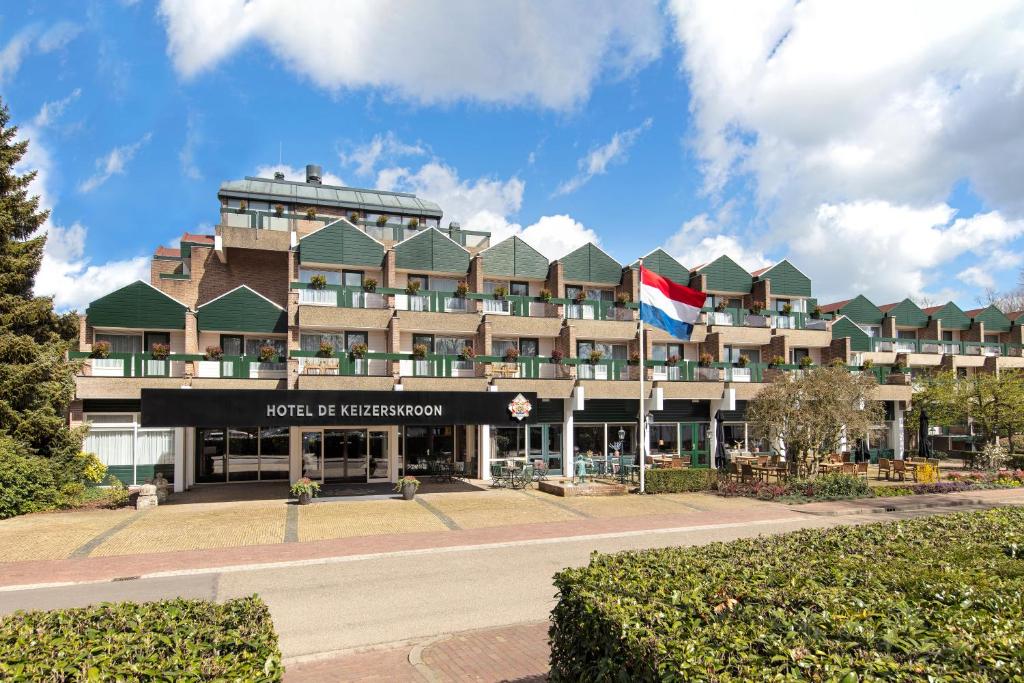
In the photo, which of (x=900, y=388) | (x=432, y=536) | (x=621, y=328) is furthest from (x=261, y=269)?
(x=900, y=388)

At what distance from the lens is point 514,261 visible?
31.3 metres

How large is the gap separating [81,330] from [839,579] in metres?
27.7

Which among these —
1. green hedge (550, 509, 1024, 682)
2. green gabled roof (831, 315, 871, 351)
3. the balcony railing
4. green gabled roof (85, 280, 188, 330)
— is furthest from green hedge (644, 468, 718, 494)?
green gabled roof (85, 280, 188, 330)

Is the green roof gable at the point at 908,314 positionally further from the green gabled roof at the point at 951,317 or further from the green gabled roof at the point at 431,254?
the green gabled roof at the point at 431,254

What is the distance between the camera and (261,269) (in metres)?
31.6

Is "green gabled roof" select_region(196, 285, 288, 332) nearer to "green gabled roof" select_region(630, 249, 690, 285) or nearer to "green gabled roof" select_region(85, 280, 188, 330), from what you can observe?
"green gabled roof" select_region(85, 280, 188, 330)

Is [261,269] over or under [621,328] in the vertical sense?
over

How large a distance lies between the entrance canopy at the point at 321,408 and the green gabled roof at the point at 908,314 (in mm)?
29560

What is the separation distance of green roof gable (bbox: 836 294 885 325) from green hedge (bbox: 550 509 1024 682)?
119ft

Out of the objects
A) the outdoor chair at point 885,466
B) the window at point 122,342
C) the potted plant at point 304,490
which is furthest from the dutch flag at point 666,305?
the window at point 122,342

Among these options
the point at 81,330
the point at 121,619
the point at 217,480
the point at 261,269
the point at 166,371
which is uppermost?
the point at 261,269

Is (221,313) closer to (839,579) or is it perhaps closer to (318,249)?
(318,249)

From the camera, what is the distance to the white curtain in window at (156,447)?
25.4 m

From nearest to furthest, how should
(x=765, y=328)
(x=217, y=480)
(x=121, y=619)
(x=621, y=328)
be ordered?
(x=121, y=619), (x=217, y=480), (x=621, y=328), (x=765, y=328)
